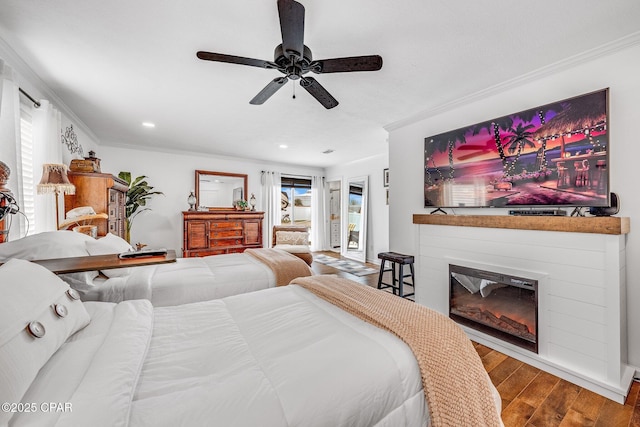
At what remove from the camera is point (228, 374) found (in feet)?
2.87

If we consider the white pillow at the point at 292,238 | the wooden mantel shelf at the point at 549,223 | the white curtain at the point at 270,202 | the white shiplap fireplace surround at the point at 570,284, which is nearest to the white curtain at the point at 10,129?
the wooden mantel shelf at the point at 549,223

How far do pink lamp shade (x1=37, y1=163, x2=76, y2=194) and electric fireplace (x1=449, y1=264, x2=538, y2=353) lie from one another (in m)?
3.57

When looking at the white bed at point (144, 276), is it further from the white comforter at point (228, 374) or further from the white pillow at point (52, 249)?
the white comforter at point (228, 374)

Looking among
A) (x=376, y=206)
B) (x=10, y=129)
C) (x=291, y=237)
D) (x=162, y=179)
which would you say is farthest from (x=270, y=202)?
(x=10, y=129)

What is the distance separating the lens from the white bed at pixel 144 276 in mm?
1717

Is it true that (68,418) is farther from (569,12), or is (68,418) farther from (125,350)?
(569,12)

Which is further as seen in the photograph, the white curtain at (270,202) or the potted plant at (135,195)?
the white curtain at (270,202)

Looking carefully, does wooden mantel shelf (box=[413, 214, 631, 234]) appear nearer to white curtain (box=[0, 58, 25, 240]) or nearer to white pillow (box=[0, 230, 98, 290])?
white pillow (box=[0, 230, 98, 290])

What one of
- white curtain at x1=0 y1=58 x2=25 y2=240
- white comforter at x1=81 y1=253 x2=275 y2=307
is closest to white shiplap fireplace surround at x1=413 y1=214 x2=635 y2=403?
white comforter at x1=81 y1=253 x2=275 y2=307

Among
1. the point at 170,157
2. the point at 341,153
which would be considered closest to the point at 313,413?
the point at 341,153

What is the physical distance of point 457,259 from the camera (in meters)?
2.63

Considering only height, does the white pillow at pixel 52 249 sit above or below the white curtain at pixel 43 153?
below

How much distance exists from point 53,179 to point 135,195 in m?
3.07

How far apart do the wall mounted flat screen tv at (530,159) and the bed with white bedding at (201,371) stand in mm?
1914
